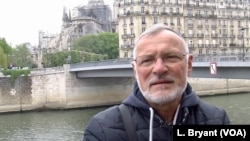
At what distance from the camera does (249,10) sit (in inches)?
2542

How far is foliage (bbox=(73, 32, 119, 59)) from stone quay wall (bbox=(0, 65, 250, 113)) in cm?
3519

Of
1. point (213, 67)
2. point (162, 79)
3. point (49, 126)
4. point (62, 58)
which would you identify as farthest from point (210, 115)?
point (62, 58)

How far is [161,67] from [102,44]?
76555mm

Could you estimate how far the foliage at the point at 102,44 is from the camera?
77412 millimetres

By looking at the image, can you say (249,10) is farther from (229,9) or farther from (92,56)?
(92,56)

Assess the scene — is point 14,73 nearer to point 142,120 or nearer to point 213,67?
point 213,67

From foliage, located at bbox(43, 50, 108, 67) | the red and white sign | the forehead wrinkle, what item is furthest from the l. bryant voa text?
foliage, located at bbox(43, 50, 108, 67)

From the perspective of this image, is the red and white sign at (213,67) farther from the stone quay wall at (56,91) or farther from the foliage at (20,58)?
the foliage at (20,58)

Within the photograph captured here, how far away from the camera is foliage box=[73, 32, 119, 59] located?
77.4 metres

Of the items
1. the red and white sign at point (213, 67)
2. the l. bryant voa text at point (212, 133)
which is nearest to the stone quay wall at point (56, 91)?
the red and white sign at point (213, 67)

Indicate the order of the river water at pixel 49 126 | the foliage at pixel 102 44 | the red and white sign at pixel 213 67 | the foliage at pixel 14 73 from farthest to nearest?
1. the foliage at pixel 102 44
2. the foliage at pixel 14 73
3. the river water at pixel 49 126
4. the red and white sign at pixel 213 67

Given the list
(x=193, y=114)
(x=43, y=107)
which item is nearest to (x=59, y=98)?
(x=43, y=107)

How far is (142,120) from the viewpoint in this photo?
2.35 m

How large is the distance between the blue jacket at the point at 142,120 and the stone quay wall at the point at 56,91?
37166 millimetres
